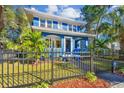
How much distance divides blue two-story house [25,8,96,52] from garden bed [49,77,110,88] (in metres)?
9.74

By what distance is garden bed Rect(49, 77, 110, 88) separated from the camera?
632 centimetres

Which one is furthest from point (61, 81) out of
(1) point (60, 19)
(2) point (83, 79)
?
(1) point (60, 19)

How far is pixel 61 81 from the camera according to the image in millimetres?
6746

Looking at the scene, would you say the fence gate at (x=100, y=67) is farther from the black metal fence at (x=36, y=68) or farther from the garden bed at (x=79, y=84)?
the garden bed at (x=79, y=84)

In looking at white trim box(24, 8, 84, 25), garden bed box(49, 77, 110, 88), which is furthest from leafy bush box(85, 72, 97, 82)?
white trim box(24, 8, 84, 25)

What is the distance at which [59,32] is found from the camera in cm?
1730

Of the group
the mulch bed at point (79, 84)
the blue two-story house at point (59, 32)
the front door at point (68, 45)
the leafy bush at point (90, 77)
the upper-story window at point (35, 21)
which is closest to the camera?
the mulch bed at point (79, 84)

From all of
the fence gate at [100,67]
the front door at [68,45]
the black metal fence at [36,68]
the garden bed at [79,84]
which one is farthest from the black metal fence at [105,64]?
the front door at [68,45]

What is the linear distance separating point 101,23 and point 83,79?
24943mm

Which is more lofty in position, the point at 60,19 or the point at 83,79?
the point at 60,19

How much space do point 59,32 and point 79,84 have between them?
11.2 meters

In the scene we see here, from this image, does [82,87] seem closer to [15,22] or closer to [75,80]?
[75,80]

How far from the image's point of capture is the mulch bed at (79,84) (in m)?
6.31
